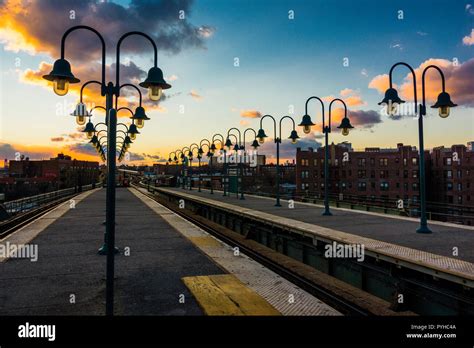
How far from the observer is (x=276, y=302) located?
22.4 feet

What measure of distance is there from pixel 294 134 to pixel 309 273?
12.5 meters

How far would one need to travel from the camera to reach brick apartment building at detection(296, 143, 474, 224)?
75062mm

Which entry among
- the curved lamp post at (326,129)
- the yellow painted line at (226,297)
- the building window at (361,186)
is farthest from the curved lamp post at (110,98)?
the building window at (361,186)

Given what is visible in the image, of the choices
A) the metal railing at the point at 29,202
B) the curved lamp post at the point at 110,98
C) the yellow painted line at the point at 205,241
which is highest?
the curved lamp post at the point at 110,98

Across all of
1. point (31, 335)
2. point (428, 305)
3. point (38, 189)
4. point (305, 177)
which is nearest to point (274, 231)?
point (428, 305)

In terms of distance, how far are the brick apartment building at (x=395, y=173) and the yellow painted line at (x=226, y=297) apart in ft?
230

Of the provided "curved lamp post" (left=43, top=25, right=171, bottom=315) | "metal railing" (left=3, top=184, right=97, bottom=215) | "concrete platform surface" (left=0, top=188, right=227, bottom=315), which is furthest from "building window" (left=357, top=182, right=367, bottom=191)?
"curved lamp post" (left=43, top=25, right=171, bottom=315)

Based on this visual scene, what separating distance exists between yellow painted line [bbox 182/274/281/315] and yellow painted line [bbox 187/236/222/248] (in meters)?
3.87

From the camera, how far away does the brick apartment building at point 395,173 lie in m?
75.1

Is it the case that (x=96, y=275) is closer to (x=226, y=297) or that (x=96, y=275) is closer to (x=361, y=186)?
(x=226, y=297)

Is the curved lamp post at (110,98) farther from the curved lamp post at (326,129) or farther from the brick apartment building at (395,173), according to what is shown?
the brick apartment building at (395,173)

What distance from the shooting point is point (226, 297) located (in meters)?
6.95

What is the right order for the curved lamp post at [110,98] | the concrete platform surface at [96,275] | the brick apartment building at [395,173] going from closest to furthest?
1. the curved lamp post at [110,98]
2. the concrete platform surface at [96,275]
3. the brick apartment building at [395,173]

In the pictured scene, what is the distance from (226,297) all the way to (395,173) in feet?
260
